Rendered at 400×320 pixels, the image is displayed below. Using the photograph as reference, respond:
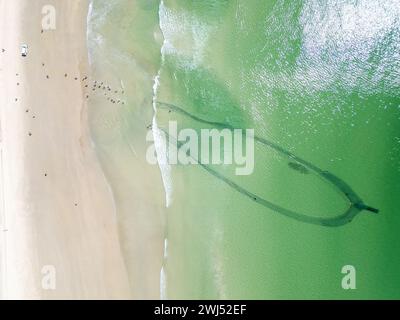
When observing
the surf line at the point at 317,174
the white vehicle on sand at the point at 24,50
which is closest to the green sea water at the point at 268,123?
the surf line at the point at 317,174

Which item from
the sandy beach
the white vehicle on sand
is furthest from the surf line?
the white vehicle on sand

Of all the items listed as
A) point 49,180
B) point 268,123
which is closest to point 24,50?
point 49,180

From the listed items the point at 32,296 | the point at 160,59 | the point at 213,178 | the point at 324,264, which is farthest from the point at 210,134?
the point at 32,296

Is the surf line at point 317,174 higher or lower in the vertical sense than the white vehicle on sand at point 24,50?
lower

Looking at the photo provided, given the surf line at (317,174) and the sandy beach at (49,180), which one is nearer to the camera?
the sandy beach at (49,180)

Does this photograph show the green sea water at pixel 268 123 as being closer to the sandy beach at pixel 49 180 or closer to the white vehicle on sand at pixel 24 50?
the sandy beach at pixel 49 180

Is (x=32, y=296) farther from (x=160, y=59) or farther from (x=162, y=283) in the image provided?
(x=160, y=59)
